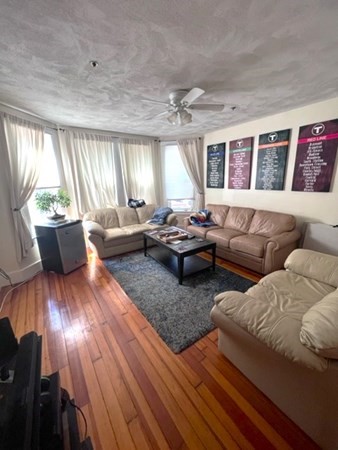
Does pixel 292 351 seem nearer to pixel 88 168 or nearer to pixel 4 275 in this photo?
pixel 4 275

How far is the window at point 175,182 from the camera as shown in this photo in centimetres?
483

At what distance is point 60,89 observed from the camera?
82.4 inches

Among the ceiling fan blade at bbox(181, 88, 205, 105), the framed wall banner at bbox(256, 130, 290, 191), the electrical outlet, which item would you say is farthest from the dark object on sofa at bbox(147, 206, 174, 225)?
the electrical outlet

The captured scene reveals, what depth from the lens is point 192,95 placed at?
6.36 ft

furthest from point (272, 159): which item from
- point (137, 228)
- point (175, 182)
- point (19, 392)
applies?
point (19, 392)

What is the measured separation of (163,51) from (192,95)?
53 centimetres

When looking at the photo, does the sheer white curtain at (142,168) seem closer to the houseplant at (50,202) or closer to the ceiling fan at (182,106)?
the houseplant at (50,202)

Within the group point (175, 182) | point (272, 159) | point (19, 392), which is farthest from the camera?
point (175, 182)

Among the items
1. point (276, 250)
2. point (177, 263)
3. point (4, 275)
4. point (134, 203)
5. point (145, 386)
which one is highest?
point (134, 203)

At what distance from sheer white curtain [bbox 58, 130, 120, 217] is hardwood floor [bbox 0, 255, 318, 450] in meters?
2.31

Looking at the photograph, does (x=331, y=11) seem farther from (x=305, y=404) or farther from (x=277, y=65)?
(x=305, y=404)

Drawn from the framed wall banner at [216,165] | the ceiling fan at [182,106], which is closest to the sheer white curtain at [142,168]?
the framed wall banner at [216,165]

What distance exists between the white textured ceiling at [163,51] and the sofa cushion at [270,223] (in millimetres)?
1667

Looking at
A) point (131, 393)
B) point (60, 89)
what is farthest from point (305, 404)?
point (60, 89)
